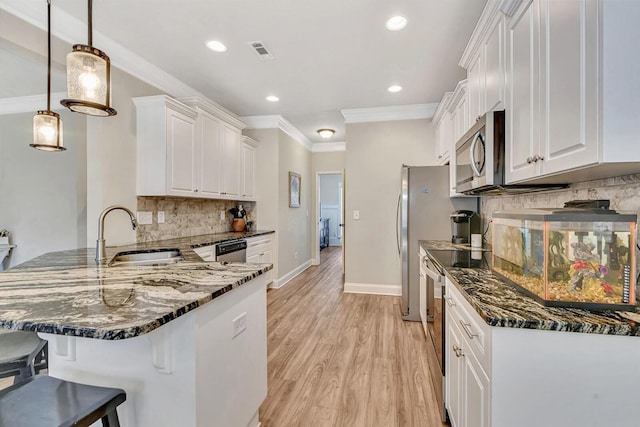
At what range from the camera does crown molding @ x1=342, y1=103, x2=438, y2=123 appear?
403cm

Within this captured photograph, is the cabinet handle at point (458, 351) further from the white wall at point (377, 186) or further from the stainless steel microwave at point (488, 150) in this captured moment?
the white wall at point (377, 186)

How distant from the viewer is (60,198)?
3273 millimetres

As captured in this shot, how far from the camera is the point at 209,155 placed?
3492 mm

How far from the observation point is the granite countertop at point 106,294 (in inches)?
32.8

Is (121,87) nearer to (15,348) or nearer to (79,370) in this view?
(15,348)

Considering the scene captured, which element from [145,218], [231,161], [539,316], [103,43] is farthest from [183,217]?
[539,316]

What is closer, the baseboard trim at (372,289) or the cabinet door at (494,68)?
the cabinet door at (494,68)

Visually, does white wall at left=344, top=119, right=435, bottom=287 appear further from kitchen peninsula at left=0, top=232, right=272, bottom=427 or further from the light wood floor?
kitchen peninsula at left=0, top=232, right=272, bottom=427

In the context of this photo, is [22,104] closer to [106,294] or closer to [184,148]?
[184,148]

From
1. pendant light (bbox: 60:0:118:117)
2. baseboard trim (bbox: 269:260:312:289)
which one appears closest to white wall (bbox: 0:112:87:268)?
pendant light (bbox: 60:0:118:117)

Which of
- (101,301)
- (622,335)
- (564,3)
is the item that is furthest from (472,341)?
(101,301)

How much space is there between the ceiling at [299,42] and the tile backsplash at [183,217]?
56.1 inches

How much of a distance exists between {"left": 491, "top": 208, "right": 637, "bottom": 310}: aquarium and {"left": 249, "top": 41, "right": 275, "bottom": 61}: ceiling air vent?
8.11ft

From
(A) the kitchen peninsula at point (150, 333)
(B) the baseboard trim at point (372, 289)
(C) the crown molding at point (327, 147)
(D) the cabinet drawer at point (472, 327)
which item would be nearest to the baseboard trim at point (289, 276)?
(B) the baseboard trim at point (372, 289)
